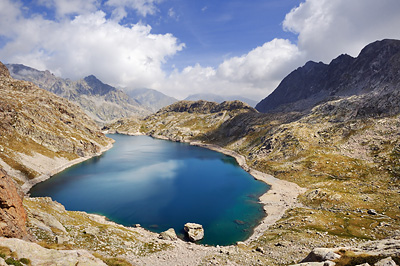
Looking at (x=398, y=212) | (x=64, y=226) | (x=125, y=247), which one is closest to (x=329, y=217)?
(x=398, y=212)

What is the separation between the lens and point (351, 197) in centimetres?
7594

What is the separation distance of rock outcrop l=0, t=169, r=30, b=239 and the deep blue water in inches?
1473

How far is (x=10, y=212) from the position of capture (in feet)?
94.4

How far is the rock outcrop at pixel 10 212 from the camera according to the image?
2634 centimetres

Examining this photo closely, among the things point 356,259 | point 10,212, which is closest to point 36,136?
point 10,212

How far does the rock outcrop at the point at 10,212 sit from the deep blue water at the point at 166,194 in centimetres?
3741

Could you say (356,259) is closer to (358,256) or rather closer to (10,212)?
(358,256)

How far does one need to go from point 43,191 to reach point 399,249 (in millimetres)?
114694

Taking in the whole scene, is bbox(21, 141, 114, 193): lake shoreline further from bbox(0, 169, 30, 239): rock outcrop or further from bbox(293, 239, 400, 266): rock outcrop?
bbox(293, 239, 400, 266): rock outcrop

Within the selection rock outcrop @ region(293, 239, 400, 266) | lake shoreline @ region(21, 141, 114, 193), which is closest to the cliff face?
lake shoreline @ region(21, 141, 114, 193)

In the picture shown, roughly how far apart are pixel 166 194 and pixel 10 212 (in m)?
64.4

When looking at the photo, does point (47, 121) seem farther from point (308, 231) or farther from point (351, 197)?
point (351, 197)

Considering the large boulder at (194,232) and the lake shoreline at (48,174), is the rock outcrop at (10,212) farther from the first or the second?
the lake shoreline at (48,174)

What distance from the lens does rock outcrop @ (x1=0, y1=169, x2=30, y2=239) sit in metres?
26.3
